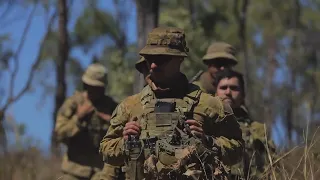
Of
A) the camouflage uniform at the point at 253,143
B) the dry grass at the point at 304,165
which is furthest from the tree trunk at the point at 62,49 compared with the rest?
the dry grass at the point at 304,165

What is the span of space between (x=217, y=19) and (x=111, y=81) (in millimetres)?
4116

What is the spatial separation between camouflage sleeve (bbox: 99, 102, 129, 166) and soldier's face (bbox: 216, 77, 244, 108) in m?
2.16

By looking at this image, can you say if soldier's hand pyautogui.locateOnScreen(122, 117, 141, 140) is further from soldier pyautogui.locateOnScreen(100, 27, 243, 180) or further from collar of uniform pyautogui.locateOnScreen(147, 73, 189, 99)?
collar of uniform pyautogui.locateOnScreen(147, 73, 189, 99)

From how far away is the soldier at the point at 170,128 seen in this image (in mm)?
5778

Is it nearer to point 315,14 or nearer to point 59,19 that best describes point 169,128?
point 59,19

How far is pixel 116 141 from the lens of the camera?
20.1 ft

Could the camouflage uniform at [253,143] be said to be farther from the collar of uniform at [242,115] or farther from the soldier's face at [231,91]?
the soldier's face at [231,91]

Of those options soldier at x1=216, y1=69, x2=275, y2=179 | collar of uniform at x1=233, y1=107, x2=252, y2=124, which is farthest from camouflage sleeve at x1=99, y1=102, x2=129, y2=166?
collar of uniform at x1=233, y1=107, x2=252, y2=124

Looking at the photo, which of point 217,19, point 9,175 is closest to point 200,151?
point 9,175

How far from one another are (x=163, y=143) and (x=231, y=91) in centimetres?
265

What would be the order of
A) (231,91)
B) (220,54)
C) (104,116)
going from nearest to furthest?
(231,91) → (220,54) → (104,116)

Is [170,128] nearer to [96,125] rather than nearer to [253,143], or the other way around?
[253,143]

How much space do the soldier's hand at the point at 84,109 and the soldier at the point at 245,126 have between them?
2429 millimetres

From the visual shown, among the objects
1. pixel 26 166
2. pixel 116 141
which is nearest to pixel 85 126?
pixel 26 166
